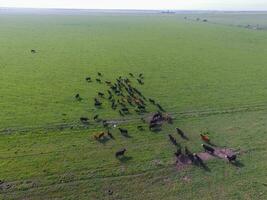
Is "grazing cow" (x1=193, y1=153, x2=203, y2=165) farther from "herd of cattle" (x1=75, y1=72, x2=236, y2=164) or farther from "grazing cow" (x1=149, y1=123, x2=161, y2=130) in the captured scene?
"grazing cow" (x1=149, y1=123, x2=161, y2=130)

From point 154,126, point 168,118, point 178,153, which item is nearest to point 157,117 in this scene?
point 168,118

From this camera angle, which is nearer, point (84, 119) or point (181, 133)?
point (181, 133)

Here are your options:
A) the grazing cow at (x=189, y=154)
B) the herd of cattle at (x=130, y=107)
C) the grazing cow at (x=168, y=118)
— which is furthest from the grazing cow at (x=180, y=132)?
the grazing cow at (x=189, y=154)

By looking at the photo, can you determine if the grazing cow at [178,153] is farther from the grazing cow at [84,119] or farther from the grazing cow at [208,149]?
the grazing cow at [84,119]

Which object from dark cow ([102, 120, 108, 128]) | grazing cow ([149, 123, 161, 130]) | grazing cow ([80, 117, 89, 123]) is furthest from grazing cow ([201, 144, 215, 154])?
grazing cow ([80, 117, 89, 123])

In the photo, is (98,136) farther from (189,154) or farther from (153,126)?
(189,154)
